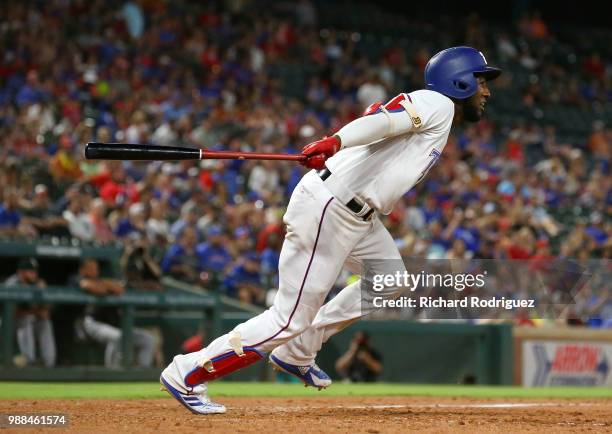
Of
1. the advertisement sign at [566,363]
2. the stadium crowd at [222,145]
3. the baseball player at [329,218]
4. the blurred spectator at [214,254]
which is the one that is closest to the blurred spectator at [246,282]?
the stadium crowd at [222,145]

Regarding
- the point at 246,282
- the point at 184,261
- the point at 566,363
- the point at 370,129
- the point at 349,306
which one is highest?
the point at 370,129

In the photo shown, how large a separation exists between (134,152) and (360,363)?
6332 mm

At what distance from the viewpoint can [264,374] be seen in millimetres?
11234

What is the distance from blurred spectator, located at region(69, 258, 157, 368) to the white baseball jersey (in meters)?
4.84

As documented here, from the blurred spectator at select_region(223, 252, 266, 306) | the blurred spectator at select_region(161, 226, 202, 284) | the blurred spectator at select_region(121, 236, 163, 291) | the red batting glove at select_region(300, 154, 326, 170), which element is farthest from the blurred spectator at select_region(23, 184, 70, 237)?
the red batting glove at select_region(300, 154, 326, 170)

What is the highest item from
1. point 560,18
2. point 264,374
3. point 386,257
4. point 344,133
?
point 560,18

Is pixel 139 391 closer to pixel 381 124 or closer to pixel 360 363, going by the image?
pixel 360 363

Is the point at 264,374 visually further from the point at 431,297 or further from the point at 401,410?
the point at 401,410

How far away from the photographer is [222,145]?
14000mm

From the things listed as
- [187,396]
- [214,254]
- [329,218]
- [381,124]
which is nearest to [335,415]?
[187,396]

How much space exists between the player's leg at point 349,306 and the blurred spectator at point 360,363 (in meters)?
5.27

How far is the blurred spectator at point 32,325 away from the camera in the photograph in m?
9.67

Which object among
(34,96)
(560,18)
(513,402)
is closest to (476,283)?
(513,402)

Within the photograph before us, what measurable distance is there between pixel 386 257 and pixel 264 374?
5.67 meters
